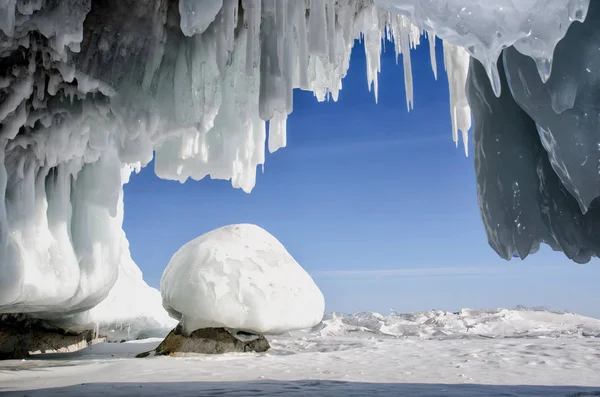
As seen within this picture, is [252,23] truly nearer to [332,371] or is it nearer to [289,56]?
[289,56]

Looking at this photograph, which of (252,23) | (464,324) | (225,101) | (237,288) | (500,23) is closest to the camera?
(500,23)

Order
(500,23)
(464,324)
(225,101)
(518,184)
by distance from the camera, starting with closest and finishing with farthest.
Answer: (500,23)
(518,184)
(225,101)
(464,324)

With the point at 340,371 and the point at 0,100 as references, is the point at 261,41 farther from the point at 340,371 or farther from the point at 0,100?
the point at 340,371

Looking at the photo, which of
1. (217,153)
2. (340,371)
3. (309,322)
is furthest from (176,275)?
(340,371)

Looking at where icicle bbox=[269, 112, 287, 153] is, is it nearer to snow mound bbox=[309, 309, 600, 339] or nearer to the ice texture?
the ice texture

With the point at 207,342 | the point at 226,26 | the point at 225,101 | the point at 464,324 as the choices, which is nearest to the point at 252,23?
the point at 226,26

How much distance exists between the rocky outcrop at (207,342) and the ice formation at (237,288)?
180 mm

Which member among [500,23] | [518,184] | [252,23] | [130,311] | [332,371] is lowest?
[332,371]

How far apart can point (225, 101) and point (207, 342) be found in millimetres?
4345

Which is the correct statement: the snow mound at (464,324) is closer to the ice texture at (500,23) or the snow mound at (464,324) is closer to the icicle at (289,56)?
the icicle at (289,56)

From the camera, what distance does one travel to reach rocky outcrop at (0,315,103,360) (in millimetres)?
10023

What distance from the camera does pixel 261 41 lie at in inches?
219

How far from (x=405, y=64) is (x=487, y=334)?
9118 millimetres

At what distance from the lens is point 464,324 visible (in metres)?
15.8
